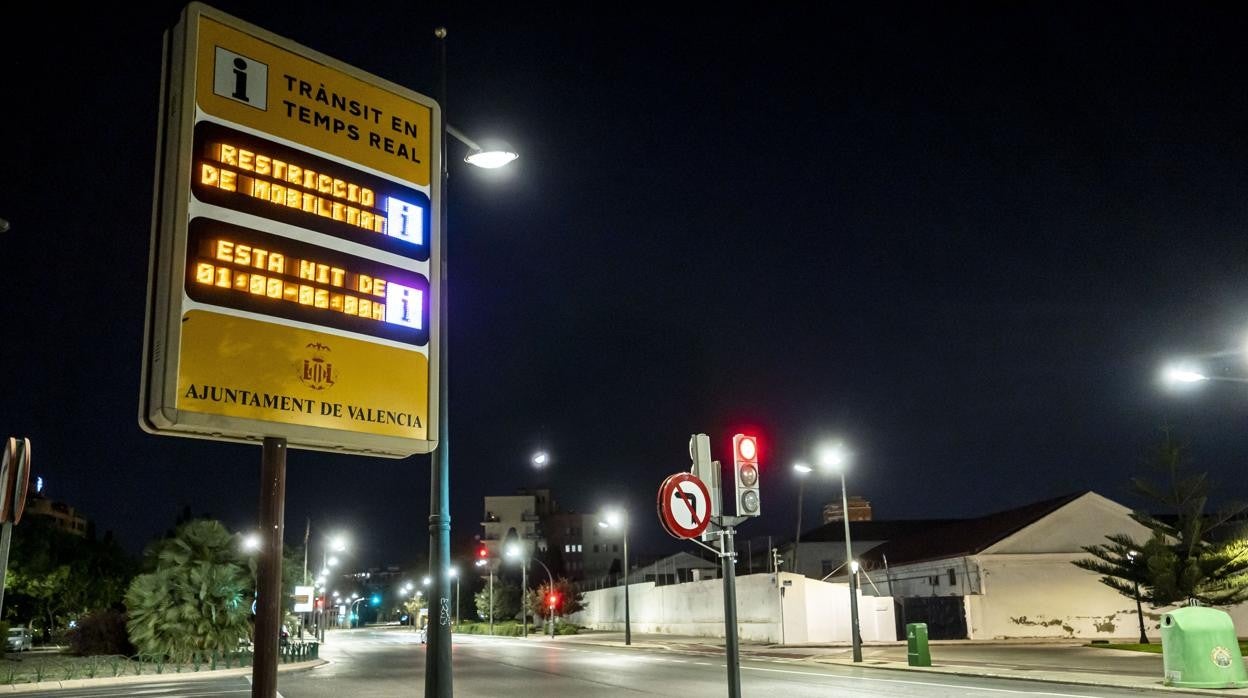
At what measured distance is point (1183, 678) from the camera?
63.4 ft

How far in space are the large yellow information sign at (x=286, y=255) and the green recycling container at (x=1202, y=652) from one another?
703 inches

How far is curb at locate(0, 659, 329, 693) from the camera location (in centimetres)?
2738

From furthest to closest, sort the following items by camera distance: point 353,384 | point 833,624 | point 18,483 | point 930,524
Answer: point 930,524 < point 833,624 < point 18,483 < point 353,384

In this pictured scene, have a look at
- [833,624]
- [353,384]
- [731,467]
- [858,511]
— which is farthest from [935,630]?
[858,511]

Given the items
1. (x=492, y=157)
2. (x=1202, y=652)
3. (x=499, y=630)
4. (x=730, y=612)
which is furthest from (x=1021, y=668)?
(x=499, y=630)

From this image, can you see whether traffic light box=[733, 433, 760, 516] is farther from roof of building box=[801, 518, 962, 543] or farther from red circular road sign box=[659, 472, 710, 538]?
roof of building box=[801, 518, 962, 543]

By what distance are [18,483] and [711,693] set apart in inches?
555

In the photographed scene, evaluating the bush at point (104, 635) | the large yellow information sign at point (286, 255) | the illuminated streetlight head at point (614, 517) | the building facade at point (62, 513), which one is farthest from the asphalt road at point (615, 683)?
the building facade at point (62, 513)

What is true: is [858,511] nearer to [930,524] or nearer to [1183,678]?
[930,524]

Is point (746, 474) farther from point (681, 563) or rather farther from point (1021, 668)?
point (681, 563)

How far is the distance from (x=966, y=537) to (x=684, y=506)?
47.9m

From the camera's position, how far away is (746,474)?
8.77m

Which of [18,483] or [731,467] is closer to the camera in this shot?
[18,483]

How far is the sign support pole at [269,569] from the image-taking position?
623 centimetres
